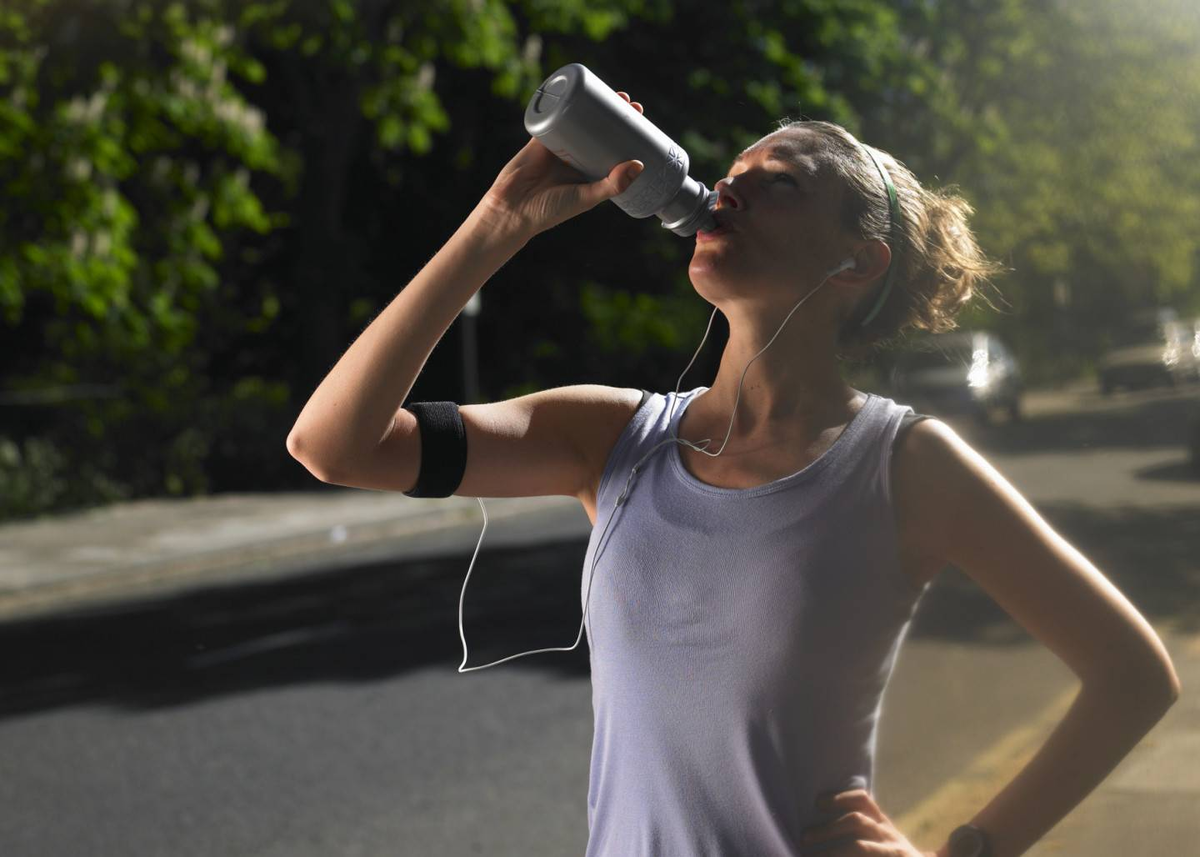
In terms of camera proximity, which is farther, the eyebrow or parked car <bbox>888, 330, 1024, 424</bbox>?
parked car <bbox>888, 330, 1024, 424</bbox>

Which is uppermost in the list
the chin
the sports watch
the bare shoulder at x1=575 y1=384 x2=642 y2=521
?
the chin

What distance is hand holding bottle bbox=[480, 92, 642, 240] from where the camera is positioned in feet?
4.77

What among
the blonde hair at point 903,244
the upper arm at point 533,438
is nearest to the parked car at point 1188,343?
the blonde hair at point 903,244

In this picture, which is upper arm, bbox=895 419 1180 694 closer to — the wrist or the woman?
the woman

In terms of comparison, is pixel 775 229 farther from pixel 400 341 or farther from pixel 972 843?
pixel 972 843

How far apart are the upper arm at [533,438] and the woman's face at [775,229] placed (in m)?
0.20

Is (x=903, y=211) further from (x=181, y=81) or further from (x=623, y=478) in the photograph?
(x=181, y=81)

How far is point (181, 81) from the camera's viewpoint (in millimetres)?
13125

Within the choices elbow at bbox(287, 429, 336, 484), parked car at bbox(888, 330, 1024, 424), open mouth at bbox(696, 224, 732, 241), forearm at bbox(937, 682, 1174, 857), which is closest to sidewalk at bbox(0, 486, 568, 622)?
parked car at bbox(888, 330, 1024, 424)

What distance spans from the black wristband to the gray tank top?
0.24 m

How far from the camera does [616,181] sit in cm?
142

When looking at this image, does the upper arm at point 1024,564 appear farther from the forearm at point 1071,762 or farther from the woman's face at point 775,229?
the woman's face at point 775,229

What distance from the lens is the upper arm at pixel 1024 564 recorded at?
1376 mm

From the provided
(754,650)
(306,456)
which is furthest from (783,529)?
(306,456)
